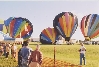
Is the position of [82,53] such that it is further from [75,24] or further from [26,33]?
[26,33]

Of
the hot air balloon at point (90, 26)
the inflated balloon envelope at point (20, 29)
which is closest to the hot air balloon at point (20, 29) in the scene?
the inflated balloon envelope at point (20, 29)

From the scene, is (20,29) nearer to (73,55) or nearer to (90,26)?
(90,26)

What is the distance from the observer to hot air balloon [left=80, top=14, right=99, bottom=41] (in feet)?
164

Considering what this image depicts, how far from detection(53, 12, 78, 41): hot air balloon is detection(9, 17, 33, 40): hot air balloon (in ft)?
18.5

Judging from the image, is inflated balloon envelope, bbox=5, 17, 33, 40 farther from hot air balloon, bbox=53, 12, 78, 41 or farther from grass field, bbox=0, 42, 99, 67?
grass field, bbox=0, 42, 99, 67

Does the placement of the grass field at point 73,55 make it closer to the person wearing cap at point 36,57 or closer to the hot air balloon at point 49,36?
the person wearing cap at point 36,57

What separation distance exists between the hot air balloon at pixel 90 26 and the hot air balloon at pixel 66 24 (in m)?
1.61

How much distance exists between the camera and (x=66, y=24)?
49781mm

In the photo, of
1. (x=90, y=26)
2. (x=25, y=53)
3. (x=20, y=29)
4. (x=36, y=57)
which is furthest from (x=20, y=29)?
(x=36, y=57)

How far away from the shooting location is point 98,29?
50.5 metres

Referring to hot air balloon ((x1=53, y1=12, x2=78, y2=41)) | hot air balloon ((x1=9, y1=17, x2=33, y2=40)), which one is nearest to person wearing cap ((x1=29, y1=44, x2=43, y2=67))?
hot air balloon ((x1=53, y1=12, x2=78, y2=41))

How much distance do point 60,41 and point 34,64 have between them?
42885 mm

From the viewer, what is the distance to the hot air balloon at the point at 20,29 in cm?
5391

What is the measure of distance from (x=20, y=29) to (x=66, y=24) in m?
9.33
